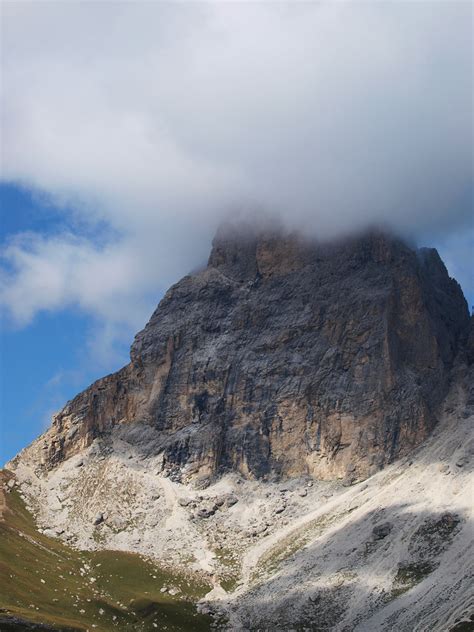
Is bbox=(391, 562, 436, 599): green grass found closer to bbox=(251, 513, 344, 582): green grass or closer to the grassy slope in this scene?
bbox=(251, 513, 344, 582): green grass

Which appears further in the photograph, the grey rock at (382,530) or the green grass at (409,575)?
the grey rock at (382,530)

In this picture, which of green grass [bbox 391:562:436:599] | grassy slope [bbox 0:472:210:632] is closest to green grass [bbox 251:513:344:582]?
grassy slope [bbox 0:472:210:632]

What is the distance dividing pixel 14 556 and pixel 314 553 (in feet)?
190

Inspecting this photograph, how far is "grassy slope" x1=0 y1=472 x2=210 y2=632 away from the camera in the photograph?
131625 mm

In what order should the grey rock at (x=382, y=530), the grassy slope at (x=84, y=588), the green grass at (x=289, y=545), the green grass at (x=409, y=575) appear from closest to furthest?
the grassy slope at (x=84, y=588)
the green grass at (x=409, y=575)
the grey rock at (x=382, y=530)
the green grass at (x=289, y=545)

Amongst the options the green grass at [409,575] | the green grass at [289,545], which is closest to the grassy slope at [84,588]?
the green grass at [289,545]

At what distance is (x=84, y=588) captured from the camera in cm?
14912

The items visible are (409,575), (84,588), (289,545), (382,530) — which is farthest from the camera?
(289,545)

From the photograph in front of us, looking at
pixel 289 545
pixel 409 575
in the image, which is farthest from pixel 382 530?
Result: pixel 289 545

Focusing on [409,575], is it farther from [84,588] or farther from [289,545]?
[84,588]

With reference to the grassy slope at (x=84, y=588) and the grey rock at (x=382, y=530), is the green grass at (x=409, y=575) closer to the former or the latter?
the grey rock at (x=382, y=530)

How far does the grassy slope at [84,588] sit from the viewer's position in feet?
432

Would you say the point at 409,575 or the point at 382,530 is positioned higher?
the point at 382,530

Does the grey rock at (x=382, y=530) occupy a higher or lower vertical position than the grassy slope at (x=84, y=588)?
lower
